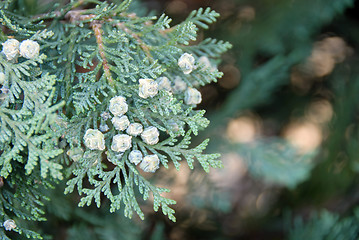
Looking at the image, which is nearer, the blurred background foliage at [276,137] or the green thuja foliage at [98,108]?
the green thuja foliage at [98,108]

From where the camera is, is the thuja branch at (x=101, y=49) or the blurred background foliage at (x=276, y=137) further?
the blurred background foliage at (x=276, y=137)

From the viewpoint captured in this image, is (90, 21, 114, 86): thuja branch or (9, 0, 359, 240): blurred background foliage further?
(9, 0, 359, 240): blurred background foliage

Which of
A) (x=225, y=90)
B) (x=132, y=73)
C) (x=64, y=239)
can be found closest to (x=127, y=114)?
(x=132, y=73)

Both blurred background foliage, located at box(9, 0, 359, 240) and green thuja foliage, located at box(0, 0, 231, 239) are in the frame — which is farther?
blurred background foliage, located at box(9, 0, 359, 240)

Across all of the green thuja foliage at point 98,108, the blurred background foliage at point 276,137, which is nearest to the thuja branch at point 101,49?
the green thuja foliage at point 98,108

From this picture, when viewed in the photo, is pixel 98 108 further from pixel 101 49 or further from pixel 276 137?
pixel 276 137

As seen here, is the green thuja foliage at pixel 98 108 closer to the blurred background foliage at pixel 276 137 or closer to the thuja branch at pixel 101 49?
the thuja branch at pixel 101 49

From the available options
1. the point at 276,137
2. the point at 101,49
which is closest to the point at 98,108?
the point at 101,49

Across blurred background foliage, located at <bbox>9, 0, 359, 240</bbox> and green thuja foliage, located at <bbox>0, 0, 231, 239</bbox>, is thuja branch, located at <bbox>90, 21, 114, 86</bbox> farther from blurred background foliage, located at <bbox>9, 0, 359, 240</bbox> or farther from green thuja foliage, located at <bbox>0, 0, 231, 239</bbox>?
blurred background foliage, located at <bbox>9, 0, 359, 240</bbox>

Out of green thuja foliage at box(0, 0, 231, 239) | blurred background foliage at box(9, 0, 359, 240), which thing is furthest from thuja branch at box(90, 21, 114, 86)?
blurred background foliage at box(9, 0, 359, 240)
